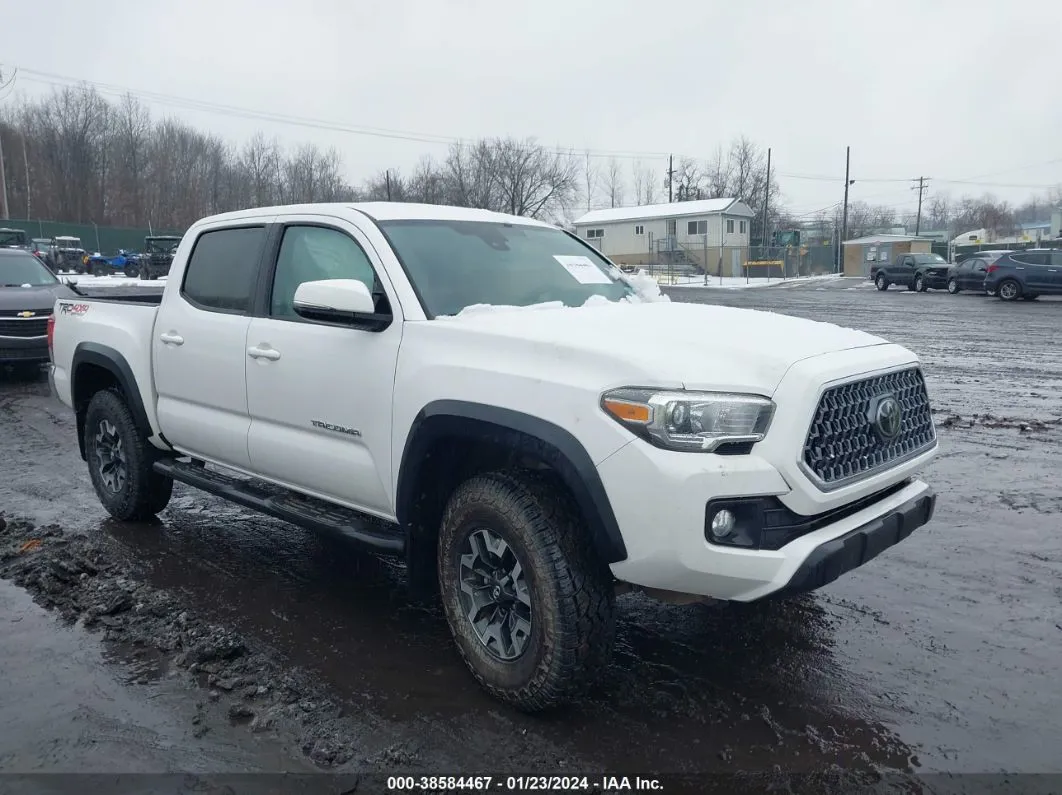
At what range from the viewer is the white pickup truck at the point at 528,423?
282cm

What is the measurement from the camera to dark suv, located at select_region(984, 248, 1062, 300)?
25797mm

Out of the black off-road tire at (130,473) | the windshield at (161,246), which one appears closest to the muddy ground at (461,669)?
the black off-road tire at (130,473)

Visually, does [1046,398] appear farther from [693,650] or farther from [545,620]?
[545,620]

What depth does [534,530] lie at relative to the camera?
9.98ft

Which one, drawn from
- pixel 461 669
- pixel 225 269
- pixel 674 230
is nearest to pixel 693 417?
pixel 461 669

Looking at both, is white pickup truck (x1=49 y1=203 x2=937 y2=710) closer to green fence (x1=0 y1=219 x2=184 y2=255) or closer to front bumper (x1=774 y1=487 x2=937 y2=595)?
front bumper (x1=774 y1=487 x2=937 y2=595)

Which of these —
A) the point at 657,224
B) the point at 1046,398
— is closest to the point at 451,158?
the point at 657,224

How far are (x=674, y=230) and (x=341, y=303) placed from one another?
2632 inches

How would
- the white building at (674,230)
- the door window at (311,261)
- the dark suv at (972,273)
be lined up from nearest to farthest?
the door window at (311,261), the dark suv at (972,273), the white building at (674,230)

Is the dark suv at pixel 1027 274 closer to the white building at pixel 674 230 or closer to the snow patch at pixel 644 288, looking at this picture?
the snow patch at pixel 644 288

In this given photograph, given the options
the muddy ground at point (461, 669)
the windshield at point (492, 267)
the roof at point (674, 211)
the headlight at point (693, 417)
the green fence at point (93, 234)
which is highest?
the roof at point (674, 211)

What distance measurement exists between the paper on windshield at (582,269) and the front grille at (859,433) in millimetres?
1701

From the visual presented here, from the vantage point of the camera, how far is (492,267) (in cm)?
414

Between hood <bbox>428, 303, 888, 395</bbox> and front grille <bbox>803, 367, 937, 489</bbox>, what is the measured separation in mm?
184
